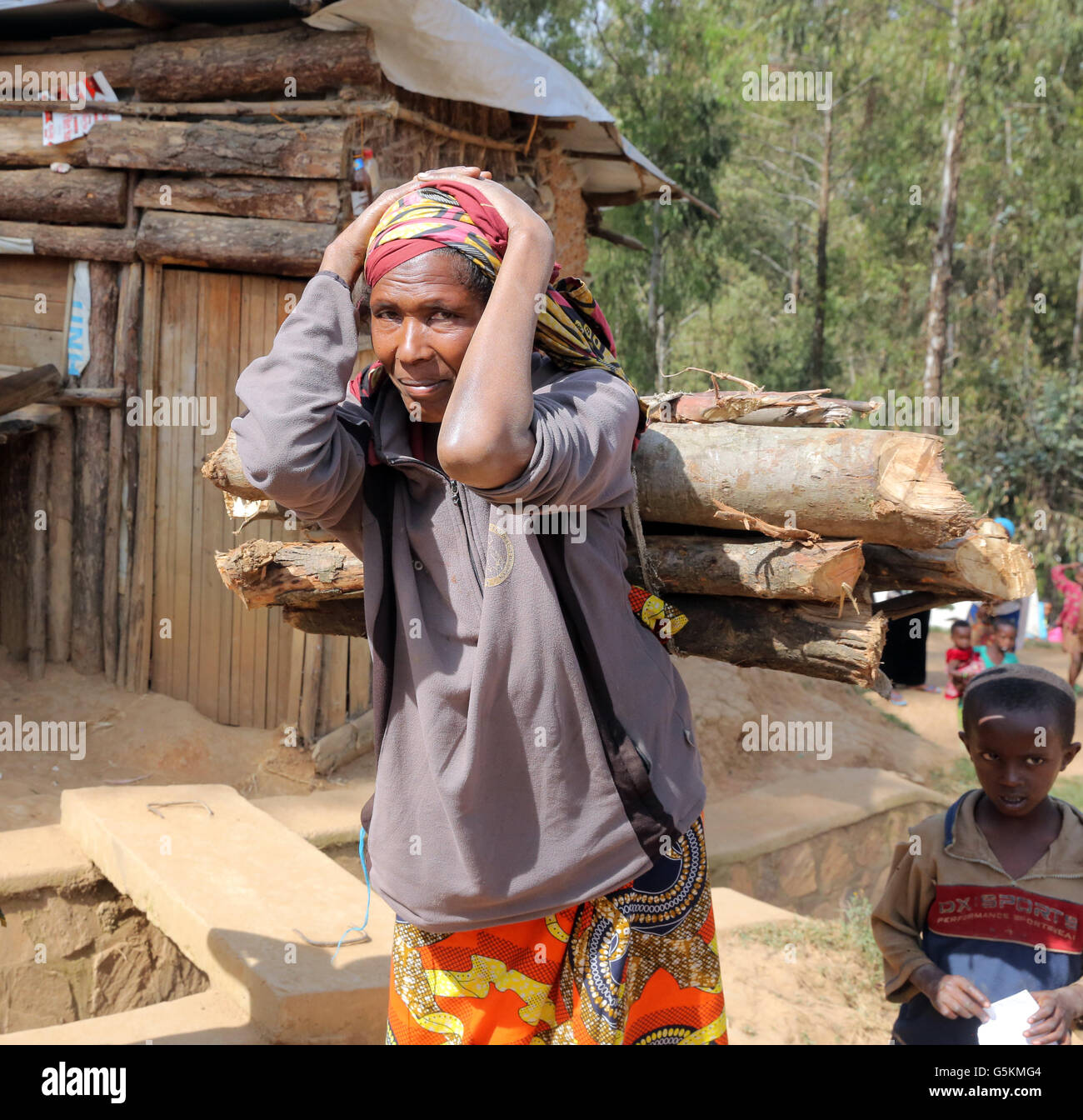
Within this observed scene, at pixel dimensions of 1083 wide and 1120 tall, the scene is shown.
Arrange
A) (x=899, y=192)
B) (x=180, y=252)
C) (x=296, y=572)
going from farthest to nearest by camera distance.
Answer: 1. (x=899, y=192)
2. (x=180, y=252)
3. (x=296, y=572)

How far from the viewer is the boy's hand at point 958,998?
2164 mm

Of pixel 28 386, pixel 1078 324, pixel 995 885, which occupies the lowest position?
pixel 995 885

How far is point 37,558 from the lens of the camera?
21.3 feet

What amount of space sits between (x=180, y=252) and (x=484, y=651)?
5176 mm

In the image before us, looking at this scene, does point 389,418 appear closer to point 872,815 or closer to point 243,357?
point 243,357

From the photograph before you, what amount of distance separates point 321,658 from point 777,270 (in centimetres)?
1717

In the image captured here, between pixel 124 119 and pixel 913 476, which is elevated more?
pixel 124 119

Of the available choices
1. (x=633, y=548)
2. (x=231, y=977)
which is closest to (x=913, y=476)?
(x=633, y=548)

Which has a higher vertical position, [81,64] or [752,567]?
[81,64]

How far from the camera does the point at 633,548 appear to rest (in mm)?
2154

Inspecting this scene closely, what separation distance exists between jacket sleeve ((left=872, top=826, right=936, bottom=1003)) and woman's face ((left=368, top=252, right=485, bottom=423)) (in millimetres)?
1584

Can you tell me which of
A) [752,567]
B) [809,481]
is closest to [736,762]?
[752,567]

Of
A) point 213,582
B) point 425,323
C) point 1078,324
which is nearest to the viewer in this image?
point 425,323

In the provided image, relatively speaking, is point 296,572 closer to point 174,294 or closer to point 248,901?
point 248,901
